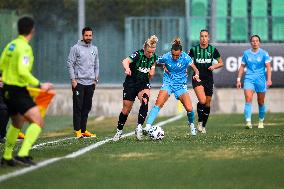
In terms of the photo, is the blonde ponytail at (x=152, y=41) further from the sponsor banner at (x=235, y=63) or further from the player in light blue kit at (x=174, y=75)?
the sponsor banner at (x=235, y=63)

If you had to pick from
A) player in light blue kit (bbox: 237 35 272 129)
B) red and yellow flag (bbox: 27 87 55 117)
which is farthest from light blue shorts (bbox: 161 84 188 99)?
red and yellow flag (bbox: 27 87 55 117)

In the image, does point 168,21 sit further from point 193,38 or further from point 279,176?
point 279,176

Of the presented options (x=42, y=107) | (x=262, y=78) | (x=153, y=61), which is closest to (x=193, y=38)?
(x=262, y=78)

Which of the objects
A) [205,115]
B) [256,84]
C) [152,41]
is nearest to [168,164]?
Answer: [152,41]

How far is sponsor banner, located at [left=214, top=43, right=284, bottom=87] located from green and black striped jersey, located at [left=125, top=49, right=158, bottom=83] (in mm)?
13070

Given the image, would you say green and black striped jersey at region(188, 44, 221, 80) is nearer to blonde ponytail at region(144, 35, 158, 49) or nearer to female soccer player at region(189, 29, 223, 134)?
female soccer player at region(189, 29, 223, 134)

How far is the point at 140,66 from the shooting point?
18.5 m

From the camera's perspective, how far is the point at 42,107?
539 inches

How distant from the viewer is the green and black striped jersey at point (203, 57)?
21188mm

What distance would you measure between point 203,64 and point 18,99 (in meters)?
8.54

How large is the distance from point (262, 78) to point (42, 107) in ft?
33.1

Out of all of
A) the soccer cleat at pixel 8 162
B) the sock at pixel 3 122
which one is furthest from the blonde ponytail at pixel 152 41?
the soccer cleat at pixel 8 162

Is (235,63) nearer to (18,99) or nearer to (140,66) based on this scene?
(140,66)

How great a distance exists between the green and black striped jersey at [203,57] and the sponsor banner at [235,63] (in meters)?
10.1
